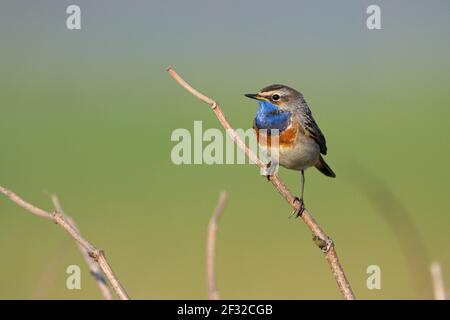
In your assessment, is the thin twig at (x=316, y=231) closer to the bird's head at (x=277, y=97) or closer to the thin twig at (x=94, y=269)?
the thin twig at (x=94, y=269)

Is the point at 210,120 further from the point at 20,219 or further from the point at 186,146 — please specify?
the point at 186,146

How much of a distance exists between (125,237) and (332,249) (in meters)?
6.13

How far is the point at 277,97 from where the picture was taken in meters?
4.45

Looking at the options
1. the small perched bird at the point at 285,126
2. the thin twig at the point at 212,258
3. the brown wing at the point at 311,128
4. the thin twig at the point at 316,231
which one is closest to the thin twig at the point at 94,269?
the thin twig at the point at 212,258

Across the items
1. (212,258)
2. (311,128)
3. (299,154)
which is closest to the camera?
(212,258)

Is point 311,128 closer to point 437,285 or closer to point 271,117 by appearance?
point 271,117

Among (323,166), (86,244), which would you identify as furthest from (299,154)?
(86,244)

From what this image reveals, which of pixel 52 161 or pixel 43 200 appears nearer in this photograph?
pixel 43 200

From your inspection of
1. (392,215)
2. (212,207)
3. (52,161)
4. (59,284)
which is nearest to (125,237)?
(212,207)

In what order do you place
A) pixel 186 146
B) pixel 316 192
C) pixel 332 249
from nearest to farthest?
pixel 332 249 → pixel 186 146 → pixel 316 192

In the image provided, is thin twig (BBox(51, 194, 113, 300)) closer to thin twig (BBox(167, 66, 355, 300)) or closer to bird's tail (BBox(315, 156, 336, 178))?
thin twig (BBox(167, 66, 355, 300))

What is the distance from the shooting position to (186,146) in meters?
5.25

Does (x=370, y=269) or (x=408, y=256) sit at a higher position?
(x=408, y=256)

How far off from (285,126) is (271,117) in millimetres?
99
